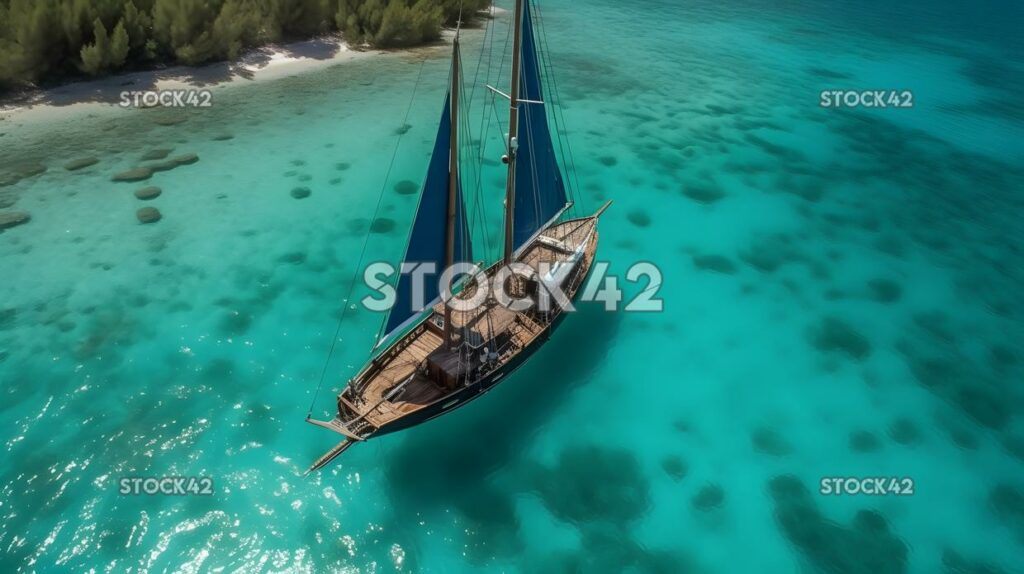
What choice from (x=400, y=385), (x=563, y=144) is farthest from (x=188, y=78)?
(x=400, y=385)

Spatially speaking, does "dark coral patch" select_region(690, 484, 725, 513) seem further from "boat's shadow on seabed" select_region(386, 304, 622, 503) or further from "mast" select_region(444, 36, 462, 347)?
"mast" select_region(444, 36, 462, 347)

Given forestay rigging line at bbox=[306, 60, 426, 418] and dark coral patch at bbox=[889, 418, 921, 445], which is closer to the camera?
dark coral patch at bbox=[889, 418, 921, 445]

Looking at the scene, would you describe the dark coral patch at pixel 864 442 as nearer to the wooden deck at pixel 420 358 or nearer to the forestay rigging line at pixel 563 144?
the wooden deck at pixel 420 358

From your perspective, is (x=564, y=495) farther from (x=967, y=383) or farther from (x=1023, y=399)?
(x=1023, y=399)

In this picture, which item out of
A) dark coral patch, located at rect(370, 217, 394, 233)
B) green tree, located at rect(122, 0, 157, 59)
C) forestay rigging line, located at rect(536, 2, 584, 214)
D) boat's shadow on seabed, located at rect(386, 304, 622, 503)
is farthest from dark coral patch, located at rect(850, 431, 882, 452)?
green tree, located at rect(122, 0, 157, 59)

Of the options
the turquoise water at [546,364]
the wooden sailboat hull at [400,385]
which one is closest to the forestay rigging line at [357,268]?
the turquoise water at [546,364]

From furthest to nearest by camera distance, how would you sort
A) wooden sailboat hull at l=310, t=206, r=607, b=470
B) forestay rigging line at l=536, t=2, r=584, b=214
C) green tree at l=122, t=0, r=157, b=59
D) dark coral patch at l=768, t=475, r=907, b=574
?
green tree at l=122, t=0, r=157, b=59, forestay rigging line at l=536, t=2, r=584, b=214, dark coral patch at l=768, t=475, r=907, b=574, wooden sailboat hull at l=310, t=206, r=607, b=470

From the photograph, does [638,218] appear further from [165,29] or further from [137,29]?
[137,29]

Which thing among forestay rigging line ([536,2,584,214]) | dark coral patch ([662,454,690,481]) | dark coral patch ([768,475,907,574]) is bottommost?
dark coral patch ([768,475,907,574])
